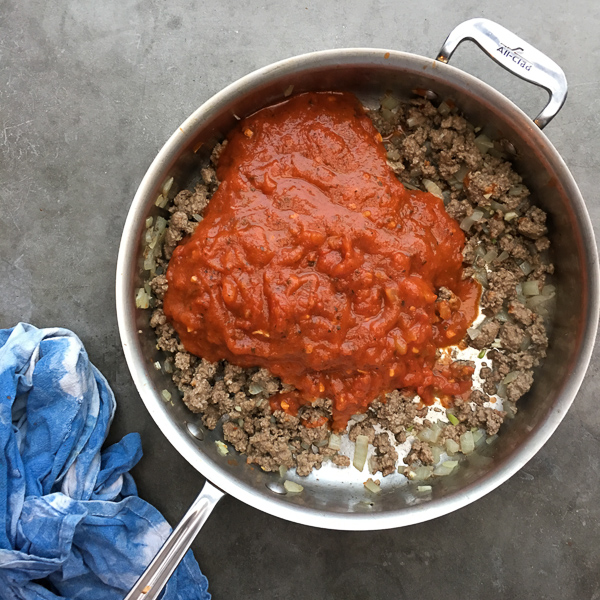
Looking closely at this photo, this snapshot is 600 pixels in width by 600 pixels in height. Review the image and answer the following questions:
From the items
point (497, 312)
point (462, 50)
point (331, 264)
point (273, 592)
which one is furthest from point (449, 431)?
point (462, 50)

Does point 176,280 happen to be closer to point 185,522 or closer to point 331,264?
point 331,264

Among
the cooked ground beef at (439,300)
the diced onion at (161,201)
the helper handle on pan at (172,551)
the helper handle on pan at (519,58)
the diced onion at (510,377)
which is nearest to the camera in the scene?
the helper handle on pan at (172,551)

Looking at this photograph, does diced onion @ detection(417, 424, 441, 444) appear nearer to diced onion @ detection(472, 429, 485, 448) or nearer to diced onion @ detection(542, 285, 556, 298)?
diced onion @ detection(472, 429, 485, 448)

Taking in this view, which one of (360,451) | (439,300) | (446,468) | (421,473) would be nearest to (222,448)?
(360,451)

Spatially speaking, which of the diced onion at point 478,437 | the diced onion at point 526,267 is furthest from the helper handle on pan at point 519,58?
the diced onion at point 478,437

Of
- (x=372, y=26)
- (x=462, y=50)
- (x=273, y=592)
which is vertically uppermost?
(x=462, y=50)

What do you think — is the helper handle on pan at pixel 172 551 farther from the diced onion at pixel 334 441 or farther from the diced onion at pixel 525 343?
the diced onion at pixel 525 343
